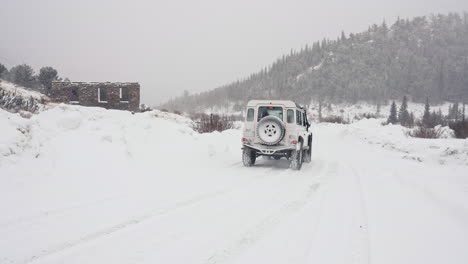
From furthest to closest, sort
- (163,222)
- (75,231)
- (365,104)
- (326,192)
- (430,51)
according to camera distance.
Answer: (430,51)
(365,104)
(326,192)
(163,222)
(75,231)

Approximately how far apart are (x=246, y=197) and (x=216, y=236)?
7.48 ft

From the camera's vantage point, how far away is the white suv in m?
10.5

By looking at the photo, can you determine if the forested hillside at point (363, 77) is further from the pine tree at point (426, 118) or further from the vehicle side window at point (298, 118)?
the vehicle side window at point (298, 118)

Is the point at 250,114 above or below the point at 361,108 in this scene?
below

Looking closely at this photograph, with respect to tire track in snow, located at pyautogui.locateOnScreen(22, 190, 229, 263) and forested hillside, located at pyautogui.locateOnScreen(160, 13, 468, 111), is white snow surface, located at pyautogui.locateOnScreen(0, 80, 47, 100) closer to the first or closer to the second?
tire track in snow, located at pyautogui.locateOnScreen(22, 190, 229, 263)

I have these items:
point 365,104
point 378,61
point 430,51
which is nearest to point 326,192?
point 365,104

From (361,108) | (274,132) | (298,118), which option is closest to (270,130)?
(274,132)

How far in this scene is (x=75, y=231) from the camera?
3943mm

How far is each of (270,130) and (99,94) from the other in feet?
66.1

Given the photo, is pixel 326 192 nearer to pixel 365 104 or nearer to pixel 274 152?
pixel 274 152

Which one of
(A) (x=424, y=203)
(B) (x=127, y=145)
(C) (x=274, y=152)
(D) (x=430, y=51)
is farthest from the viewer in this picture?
(D) (x=430, y=51)

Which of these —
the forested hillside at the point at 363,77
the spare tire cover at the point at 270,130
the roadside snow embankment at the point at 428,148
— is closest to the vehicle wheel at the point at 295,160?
the spare tire cover at the point at 270,130

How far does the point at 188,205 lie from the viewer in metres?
5.42

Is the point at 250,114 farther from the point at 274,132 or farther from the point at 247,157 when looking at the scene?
the point at 247,157
